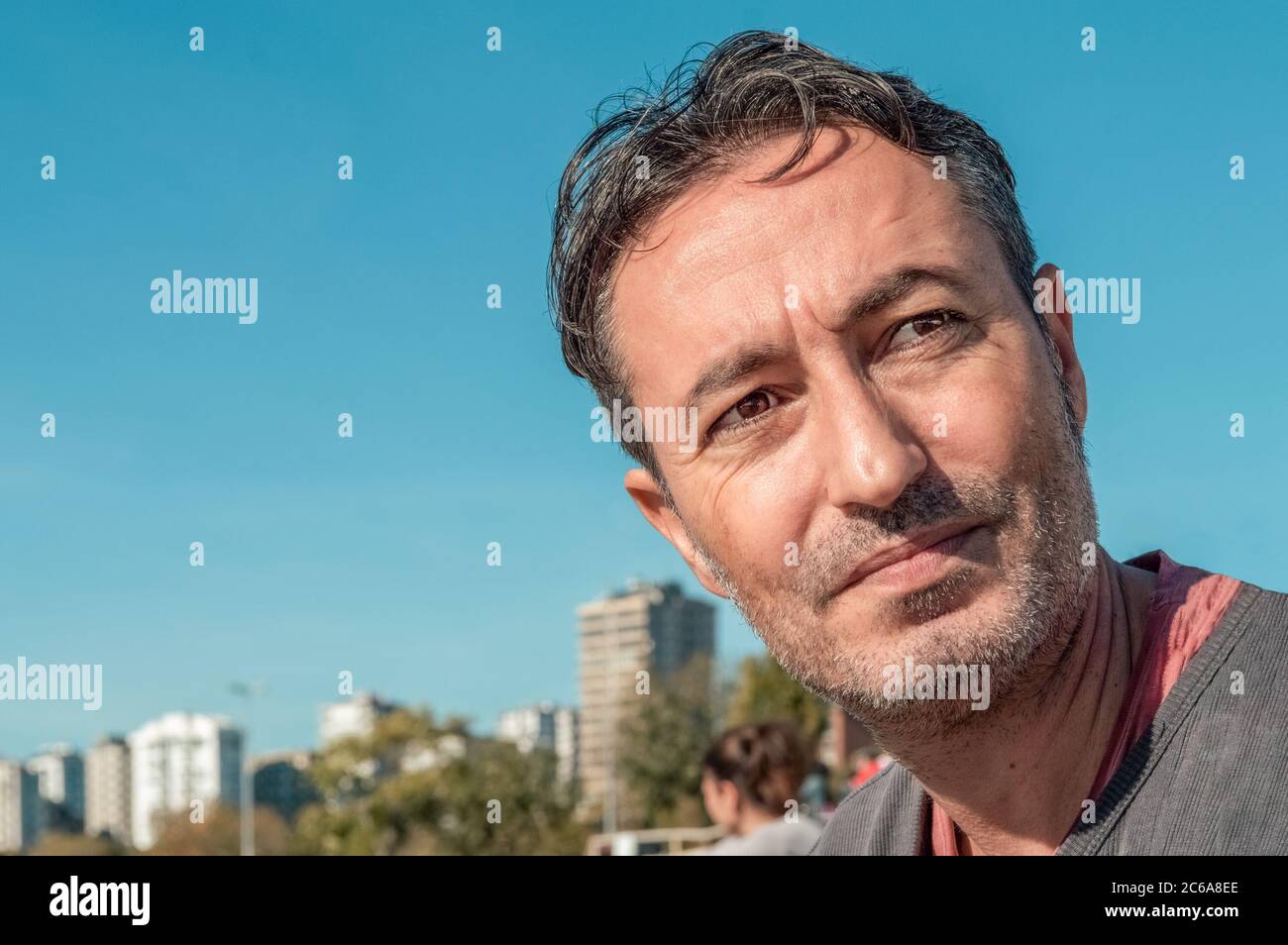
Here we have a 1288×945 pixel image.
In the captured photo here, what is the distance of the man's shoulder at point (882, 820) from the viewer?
1997 mm

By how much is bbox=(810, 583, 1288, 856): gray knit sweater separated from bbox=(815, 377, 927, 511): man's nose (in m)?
0.43

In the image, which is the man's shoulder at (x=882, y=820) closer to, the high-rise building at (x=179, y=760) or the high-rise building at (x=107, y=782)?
the high-rise building at (x=179, y=760)

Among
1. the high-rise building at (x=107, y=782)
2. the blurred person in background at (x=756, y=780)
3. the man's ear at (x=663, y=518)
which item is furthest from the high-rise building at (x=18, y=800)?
the man's ear at (x=663, y=518)

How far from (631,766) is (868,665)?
54404 millimetres

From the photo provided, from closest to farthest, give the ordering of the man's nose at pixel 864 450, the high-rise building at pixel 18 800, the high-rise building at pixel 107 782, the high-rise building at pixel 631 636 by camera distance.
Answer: the man's nose at pixel 864 450, the high-rise building at pixel 18 800, the high-rise building at pixel 631 636, the high-rise building at pixel 107 782

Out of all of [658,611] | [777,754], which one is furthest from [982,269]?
[658,611]

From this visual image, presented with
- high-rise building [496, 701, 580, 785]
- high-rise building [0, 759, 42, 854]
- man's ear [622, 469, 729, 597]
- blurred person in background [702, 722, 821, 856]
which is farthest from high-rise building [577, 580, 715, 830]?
man's ear [622, 469, 729, 597]

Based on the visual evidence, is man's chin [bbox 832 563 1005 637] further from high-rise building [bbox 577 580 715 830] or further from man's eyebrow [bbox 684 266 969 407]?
high-rise building [bbox 577 580 715 830]

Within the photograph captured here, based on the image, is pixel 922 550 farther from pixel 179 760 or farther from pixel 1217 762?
pixel 179 760

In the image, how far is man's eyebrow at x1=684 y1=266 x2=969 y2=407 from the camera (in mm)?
1604

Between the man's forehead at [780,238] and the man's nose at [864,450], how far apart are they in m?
0.15

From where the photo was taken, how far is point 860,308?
1.60 meters

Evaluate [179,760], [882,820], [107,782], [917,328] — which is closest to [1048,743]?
[882,820]
